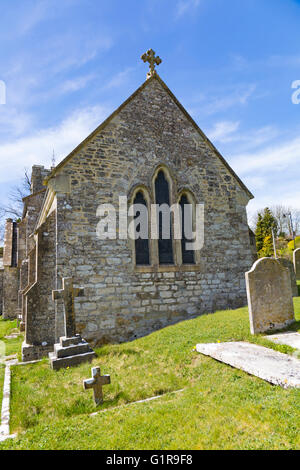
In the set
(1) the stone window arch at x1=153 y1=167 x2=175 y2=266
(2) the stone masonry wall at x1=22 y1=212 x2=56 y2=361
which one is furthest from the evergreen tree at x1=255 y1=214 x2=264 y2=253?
(2) the stone masonry wall at x1=22 y1=212 x2=56 y2=361

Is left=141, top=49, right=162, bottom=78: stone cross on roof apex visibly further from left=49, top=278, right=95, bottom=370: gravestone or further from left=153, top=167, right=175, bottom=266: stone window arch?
left=49, top=278, right=95, bottom=370: gravestone

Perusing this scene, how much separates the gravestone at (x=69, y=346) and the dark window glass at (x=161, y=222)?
3686 mm

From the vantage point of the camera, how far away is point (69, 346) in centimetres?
662

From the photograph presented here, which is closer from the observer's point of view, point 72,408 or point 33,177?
point 72,408

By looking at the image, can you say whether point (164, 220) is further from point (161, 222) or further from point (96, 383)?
point (96, 383)

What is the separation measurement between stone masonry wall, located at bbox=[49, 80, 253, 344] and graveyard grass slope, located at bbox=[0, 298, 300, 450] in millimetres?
2384

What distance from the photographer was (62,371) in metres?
6.05

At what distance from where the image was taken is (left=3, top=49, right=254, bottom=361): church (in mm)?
8406

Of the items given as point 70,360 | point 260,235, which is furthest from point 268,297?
point 260,235

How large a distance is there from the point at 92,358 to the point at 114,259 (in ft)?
10.1

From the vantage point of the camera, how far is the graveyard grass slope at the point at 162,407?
3109mm

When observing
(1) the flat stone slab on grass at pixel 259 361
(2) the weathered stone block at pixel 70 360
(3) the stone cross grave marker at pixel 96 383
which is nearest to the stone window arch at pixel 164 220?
(2) the weathered stone block at pixel 70 360
